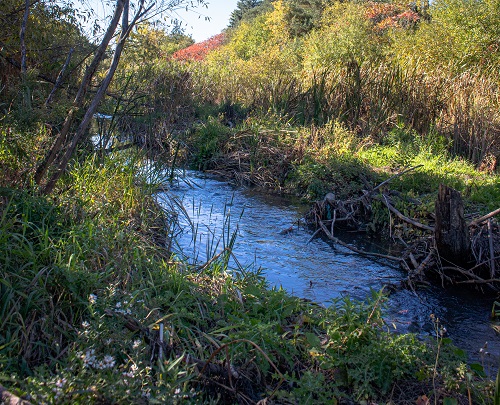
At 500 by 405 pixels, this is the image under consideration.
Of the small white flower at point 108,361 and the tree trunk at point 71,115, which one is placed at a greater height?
the tree trunk at point 71,115

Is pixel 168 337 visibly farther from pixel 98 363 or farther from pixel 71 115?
pixel 71 115

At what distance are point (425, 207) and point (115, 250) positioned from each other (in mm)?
4324

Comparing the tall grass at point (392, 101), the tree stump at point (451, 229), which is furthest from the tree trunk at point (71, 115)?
the tall grass at point (392, 101)

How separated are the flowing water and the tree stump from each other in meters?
0.37

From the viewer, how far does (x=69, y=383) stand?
7.09ft

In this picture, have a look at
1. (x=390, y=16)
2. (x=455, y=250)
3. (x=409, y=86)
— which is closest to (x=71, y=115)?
(x=455, y=250)

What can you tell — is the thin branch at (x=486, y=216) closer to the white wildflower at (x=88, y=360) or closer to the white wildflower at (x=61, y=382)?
the white wildflower at (x=88, y=360)

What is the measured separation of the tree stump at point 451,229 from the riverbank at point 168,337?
1858 millimetres

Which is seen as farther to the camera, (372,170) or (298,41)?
(298,41)

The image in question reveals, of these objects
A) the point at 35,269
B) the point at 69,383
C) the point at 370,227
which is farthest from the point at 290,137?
the point at 69,383

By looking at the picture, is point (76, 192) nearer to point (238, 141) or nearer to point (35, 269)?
point (35, 269)

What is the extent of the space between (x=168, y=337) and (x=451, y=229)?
3356 mm

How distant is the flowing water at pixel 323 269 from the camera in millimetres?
4418

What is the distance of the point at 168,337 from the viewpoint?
2.97 meters
